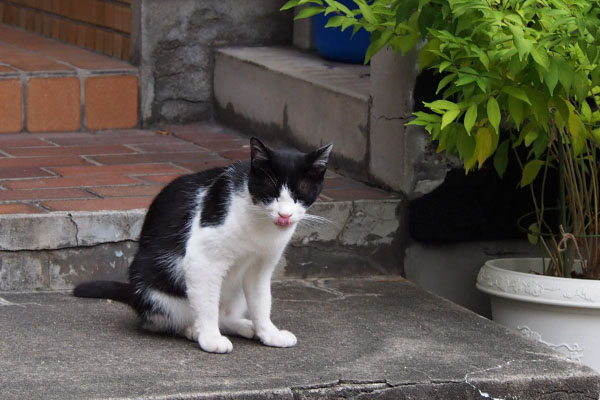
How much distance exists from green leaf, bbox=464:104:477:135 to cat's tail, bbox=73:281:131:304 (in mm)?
1154

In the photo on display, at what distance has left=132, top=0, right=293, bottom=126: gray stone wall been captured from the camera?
16.6 feet

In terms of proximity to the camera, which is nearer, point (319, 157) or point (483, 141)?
point (319, 157)

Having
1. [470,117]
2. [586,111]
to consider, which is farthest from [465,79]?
[586,111]

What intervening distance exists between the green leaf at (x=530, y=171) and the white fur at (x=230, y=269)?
3.48 feet

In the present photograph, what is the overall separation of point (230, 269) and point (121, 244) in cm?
76

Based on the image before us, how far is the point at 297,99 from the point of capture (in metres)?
4.53

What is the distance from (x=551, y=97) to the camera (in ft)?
10.2

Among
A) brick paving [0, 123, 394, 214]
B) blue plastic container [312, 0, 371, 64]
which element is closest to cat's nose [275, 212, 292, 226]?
brick paving [0, 123, 394, 214]

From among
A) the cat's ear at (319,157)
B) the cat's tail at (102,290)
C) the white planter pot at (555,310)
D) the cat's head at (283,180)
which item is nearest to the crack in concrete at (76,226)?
the cat's tail at (102,290)

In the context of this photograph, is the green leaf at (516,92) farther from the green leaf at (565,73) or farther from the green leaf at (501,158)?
the green leaf at (501,158)

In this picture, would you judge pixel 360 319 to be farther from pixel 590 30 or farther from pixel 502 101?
pixel 590 30

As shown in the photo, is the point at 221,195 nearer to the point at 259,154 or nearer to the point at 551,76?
the point at 259,154

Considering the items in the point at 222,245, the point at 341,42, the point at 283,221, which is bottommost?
the point at 222,245

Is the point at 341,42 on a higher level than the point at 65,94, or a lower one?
higher
